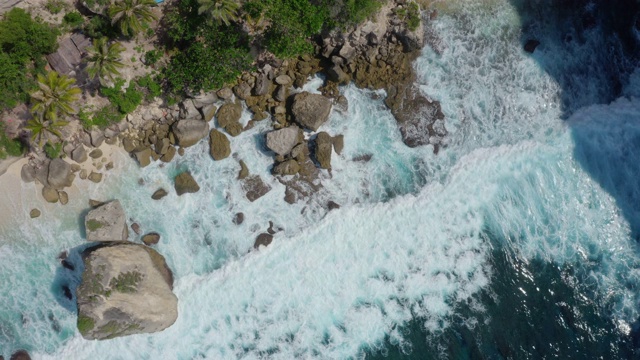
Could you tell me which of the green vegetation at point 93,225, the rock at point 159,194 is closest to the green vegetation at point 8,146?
the green vegetation at point 93,225

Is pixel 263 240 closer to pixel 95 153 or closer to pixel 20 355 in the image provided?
pixel 95 153

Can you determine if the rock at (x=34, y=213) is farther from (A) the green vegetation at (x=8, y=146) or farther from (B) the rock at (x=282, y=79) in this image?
(B) the rock at (x=282, y=79)

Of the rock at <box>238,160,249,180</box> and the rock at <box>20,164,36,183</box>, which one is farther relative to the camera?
the rock at <box>238,160,249,180</box>

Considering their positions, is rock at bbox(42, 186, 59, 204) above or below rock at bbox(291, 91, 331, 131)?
below

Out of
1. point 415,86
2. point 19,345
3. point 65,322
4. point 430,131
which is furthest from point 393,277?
point 19,345

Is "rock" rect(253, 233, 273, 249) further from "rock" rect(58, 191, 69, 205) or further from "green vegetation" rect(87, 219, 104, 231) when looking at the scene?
"rock" rect(58, 191, 69, 205)

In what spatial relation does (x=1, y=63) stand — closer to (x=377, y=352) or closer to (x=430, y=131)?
(x=430, y=131)

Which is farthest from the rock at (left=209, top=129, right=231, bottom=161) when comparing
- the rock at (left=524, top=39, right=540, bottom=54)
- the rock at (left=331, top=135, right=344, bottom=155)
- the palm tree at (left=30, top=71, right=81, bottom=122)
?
the rock at (left=524, top=39, right=540, bottom=54)

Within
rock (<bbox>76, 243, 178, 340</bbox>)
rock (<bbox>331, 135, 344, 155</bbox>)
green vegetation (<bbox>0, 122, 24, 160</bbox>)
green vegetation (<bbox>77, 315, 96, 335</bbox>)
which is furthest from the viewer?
rock (<bbox>331, 135, 344, 155</bbox>)
